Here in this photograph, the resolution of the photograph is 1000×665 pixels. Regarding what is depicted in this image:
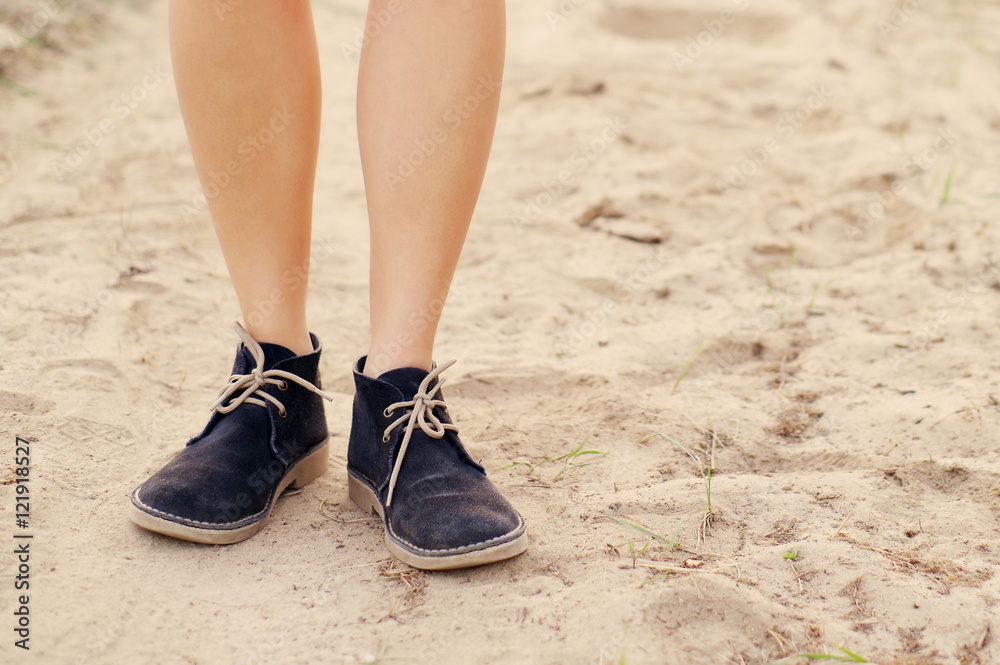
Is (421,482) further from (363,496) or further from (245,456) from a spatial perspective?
(245,456)

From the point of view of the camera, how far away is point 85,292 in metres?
1.81

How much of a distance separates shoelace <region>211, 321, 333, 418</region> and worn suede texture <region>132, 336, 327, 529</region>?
0.04ft

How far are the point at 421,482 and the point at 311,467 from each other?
0.84ft

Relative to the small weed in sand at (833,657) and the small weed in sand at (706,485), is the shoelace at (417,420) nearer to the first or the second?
the small weed in sand at (706,485)

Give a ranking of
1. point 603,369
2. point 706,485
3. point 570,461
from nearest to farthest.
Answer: point 706,485, point 570,461, point 603,369

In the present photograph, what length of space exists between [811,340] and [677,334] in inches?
12.0

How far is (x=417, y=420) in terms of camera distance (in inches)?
47.5

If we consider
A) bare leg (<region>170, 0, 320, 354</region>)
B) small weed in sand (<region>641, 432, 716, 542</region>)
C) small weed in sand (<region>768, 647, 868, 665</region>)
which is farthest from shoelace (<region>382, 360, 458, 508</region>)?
small weed in sand (<region>768, 647, 868, 665</region>)

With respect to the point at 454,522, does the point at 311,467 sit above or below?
below

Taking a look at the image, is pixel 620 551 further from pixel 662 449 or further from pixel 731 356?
pixel 731 356

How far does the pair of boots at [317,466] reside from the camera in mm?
1127

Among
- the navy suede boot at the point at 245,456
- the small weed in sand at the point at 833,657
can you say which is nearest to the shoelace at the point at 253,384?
the navy suede boot at the point at 245,456

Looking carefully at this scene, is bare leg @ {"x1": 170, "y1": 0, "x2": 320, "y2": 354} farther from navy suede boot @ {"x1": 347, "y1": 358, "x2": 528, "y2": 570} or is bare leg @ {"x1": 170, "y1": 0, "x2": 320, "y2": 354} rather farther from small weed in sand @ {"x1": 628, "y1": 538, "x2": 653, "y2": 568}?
small weed in sand @ {"x1": 628, "y1": 538, "x2": 653, "y2": 568}

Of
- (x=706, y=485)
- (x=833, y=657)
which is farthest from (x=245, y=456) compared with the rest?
(x=833, y=657)
